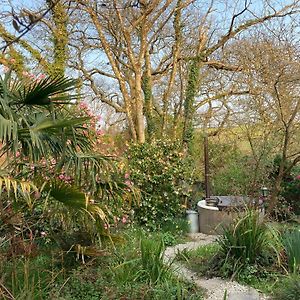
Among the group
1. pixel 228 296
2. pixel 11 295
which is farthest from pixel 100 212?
pixel 228 296

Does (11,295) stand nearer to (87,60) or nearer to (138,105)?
(138,105)

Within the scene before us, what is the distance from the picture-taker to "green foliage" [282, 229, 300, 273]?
4137mm

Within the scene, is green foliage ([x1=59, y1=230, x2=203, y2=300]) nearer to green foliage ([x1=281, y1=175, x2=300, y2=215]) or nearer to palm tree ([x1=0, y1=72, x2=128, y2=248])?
palm tree ([x1=0, y1=72, x2=128, y2=248])

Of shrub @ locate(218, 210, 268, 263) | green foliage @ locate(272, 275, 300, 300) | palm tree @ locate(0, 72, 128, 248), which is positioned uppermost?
palm tree @ locate(0, 72, 128, 248)

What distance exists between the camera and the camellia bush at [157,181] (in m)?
7.48

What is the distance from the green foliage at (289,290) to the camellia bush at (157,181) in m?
3.90

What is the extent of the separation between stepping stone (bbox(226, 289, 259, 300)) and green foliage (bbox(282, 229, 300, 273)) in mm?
A: 503

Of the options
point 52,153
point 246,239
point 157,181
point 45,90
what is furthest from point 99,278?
point 157,181

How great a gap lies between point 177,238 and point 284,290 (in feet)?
11.3

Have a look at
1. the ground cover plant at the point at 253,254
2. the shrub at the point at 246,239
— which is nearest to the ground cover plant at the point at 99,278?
the ground cover plant at the point at 253,254

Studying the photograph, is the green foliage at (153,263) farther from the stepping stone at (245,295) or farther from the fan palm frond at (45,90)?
the fan palm frond at (45,90)

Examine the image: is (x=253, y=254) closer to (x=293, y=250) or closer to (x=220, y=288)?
(x=293, y=250)

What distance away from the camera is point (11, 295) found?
306 cm

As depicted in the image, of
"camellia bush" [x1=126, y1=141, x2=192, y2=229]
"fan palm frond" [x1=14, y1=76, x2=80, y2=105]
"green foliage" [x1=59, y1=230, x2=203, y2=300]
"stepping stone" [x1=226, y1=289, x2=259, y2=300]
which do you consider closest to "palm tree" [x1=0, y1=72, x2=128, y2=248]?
"fan palm frond" [x1=14, y1=76, x2=80, y2=105]
